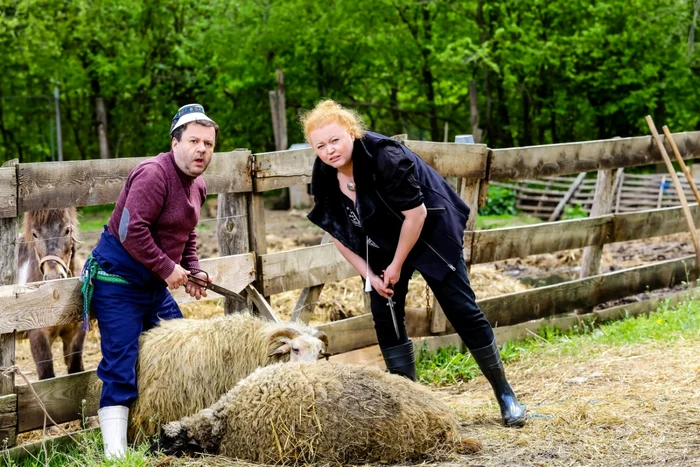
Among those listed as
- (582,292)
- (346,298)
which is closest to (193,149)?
(346,298)

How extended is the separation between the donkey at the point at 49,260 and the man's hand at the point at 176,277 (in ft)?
4.30

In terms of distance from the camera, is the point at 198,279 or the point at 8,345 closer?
the point at 8,345

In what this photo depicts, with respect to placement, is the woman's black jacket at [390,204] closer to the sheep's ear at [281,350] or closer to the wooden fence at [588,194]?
the sheep's ear at [281,350]

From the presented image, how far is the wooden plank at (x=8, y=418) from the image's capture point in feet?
13.5

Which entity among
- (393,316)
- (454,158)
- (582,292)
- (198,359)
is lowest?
(582,292)

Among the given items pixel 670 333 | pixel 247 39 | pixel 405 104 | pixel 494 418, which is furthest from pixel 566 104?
pixel 494 418

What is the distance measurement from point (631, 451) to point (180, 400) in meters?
2.21

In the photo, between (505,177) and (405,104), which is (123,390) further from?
(405,104)

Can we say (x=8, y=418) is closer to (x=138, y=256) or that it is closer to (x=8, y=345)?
(x=8, y=345)

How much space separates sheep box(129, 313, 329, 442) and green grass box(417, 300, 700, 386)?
5.83ft

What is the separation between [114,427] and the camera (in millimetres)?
4090

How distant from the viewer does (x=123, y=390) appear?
13.7 ft

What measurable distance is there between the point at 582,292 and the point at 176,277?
4142mm

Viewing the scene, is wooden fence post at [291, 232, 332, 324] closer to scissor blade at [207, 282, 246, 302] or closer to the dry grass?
scissor blade at [207, 282, 246, 302]
